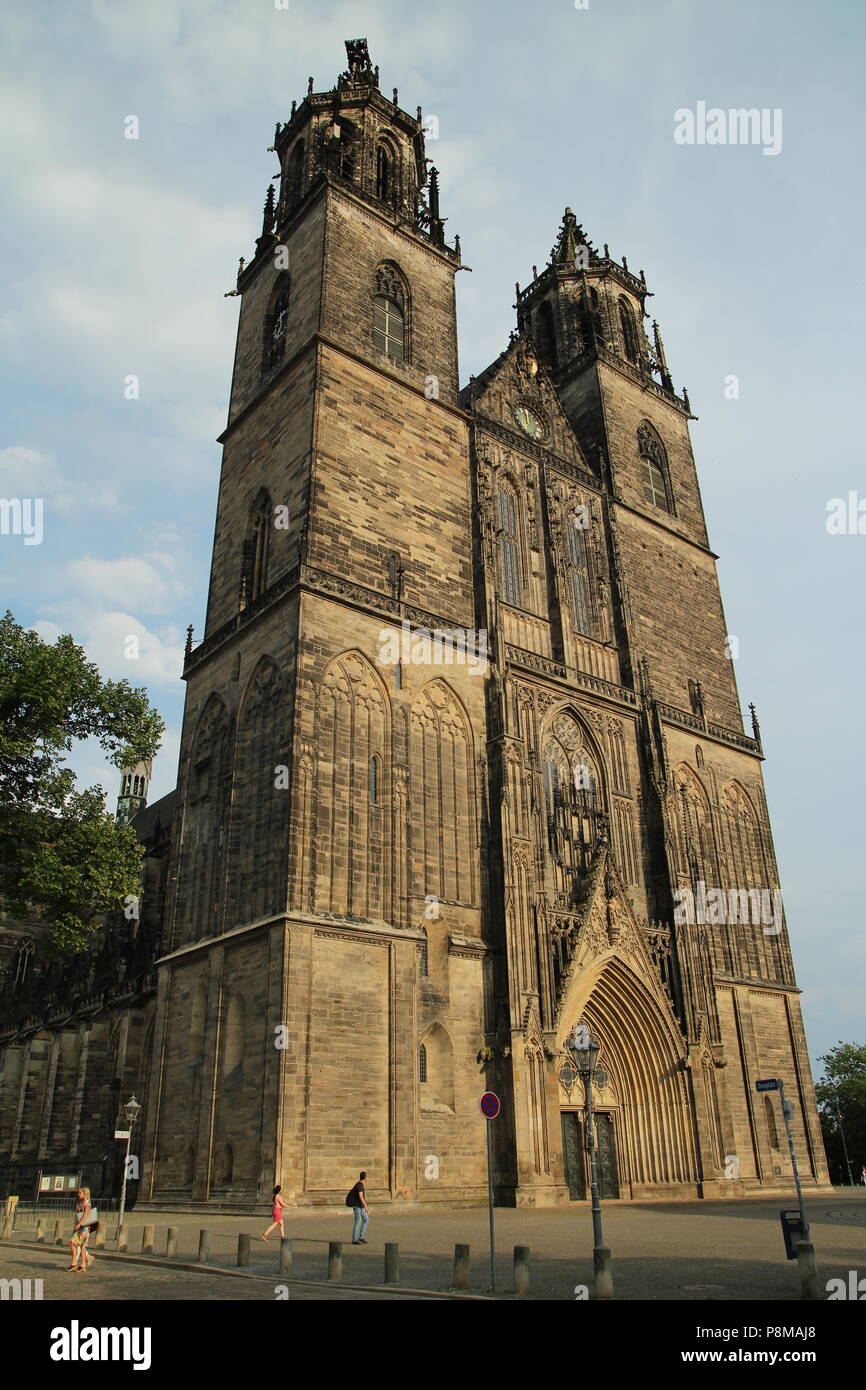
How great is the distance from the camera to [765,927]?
31594mm

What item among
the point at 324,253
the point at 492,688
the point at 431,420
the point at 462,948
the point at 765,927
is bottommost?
the point at 462,948

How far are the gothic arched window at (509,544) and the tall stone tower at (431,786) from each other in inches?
4.0

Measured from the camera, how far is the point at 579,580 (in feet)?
105

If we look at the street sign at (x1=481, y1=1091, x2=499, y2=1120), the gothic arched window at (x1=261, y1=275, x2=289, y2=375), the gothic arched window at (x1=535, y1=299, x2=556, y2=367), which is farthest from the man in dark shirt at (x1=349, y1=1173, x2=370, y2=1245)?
the gothic arched window at (x1=535, y1=299, x2=556, y2=367)

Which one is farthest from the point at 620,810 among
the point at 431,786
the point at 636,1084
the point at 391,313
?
the point at 391,313

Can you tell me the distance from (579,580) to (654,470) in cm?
836

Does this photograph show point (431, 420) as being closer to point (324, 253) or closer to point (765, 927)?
point (324, 253)

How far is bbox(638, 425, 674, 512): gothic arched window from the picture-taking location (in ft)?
122

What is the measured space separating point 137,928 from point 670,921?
15.8 m

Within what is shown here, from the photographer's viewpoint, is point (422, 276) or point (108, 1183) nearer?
point (108, 1183)

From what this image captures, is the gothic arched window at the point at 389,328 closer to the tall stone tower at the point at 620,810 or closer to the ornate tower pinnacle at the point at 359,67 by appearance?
the tall stone tower at the point at 620,810

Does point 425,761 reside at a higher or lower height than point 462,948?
higher

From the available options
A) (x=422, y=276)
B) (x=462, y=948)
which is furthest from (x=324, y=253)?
(x=462, y=948)
